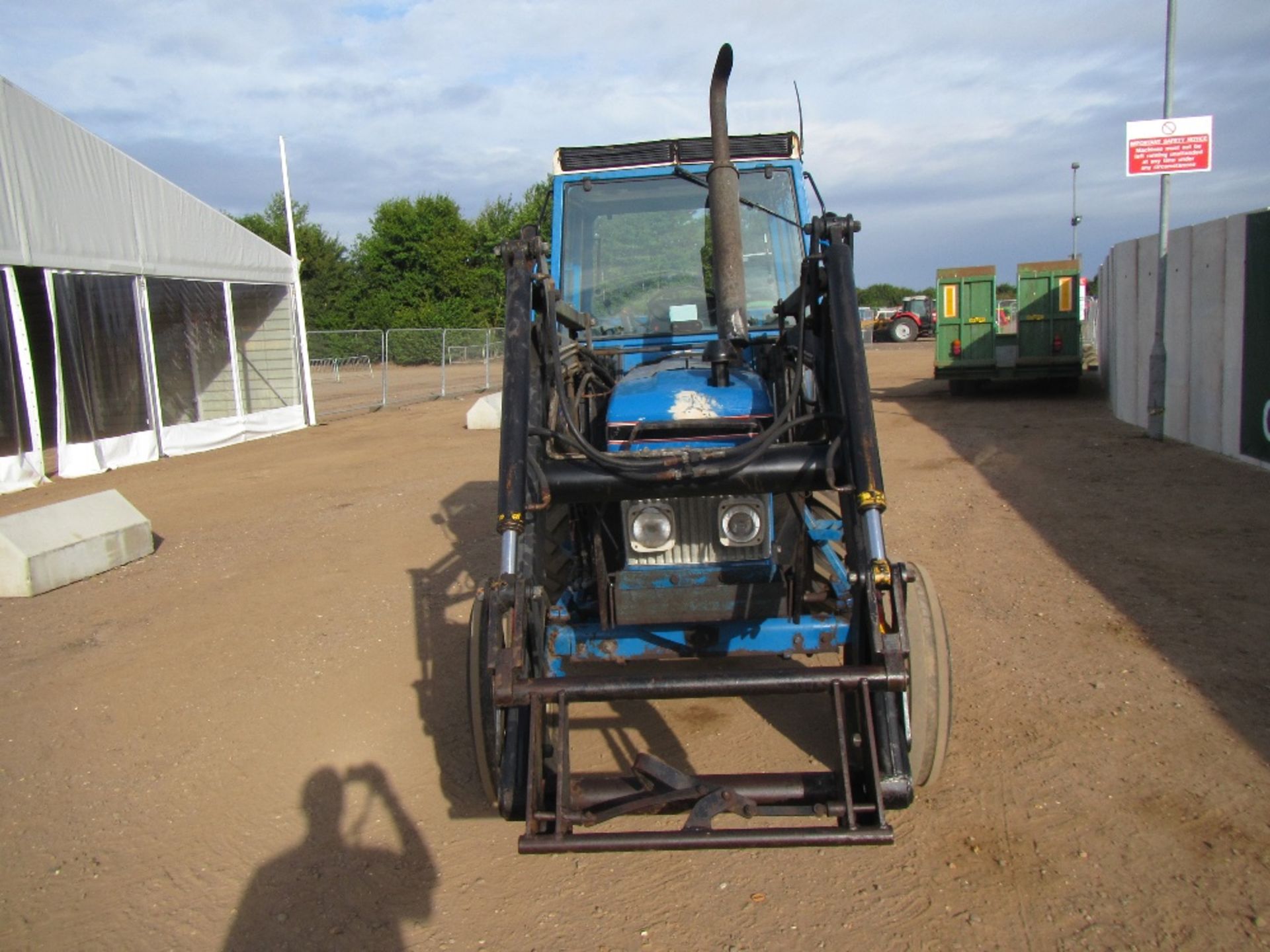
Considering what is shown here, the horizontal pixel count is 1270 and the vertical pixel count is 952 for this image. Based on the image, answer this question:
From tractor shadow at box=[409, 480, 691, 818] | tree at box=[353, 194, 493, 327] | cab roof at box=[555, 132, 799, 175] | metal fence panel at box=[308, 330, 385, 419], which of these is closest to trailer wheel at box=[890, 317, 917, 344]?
tree at box=[353, 194, 493, 327]

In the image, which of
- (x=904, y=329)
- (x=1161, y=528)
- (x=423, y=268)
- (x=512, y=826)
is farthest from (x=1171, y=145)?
(x=423, y=268)

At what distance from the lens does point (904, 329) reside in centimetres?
4141

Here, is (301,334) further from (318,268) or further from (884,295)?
(884,295)

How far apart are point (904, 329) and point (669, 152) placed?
38072 millimetres

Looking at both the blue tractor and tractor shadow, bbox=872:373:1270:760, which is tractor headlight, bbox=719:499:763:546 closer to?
the blue tractor

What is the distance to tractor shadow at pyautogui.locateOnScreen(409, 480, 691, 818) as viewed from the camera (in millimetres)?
4125

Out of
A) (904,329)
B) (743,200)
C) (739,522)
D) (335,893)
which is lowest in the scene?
(335,893)

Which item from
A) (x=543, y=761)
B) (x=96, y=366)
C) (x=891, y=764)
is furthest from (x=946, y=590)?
(x=96, y=366)

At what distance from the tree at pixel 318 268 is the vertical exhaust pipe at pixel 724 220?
144 ft

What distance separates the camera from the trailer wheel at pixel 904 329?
4141 cm

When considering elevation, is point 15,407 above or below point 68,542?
above

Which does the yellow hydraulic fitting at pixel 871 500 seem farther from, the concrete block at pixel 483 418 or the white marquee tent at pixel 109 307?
the concrete block at pixel 483 418

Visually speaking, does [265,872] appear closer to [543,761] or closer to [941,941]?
[543,761]

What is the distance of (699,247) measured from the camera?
5.40m
